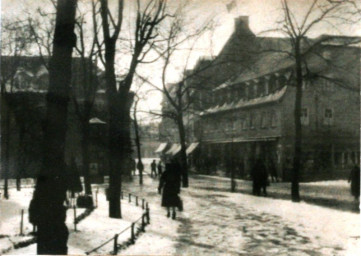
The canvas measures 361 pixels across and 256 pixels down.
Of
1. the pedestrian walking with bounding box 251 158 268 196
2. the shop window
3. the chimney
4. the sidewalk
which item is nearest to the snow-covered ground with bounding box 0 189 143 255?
the chimney

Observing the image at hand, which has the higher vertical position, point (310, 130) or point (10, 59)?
point (10, 59)

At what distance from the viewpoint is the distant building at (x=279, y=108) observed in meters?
19.9

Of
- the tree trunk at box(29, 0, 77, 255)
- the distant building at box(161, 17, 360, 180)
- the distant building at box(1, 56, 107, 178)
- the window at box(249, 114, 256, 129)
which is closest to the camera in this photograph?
the tree trunk at box(29, 0, 77, 255)

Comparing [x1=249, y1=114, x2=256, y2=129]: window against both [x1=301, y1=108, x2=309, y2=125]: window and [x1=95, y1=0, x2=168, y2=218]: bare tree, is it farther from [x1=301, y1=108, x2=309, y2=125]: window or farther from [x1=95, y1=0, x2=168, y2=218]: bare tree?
[x1=95, y1=0, x2=168, y2=218]: bare tree

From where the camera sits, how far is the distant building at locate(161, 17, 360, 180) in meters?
19.9

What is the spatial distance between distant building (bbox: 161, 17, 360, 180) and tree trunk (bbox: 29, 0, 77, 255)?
32.9ft

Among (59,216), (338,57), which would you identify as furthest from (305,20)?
(59,216)

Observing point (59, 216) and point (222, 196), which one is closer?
point (59, 216)

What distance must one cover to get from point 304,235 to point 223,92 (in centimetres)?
3122

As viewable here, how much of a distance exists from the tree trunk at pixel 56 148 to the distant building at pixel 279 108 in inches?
394

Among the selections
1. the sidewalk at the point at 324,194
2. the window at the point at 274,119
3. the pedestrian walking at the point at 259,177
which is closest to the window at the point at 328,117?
the sidewalk at the point at 324,194

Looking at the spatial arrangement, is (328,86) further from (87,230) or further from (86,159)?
(87,230)

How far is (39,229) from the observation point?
280 inches

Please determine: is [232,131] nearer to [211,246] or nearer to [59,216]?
[211,246]
